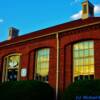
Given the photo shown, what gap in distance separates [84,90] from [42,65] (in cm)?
889

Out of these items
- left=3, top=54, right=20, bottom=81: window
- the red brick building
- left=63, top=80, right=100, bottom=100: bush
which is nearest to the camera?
left=63, top=80, right=100, bottom=100: bush

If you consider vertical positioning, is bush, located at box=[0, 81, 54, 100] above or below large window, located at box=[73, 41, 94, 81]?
below

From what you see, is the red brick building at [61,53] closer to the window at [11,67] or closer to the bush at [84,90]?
the window at [11,67]

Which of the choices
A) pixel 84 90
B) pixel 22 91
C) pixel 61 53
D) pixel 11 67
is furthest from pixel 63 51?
pixel 11 67

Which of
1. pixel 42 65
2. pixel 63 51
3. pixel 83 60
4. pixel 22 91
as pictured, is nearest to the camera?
pixel 22 91

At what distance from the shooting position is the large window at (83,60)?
22.8 m

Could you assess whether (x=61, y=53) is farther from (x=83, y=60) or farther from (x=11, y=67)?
(x=11, y=67)

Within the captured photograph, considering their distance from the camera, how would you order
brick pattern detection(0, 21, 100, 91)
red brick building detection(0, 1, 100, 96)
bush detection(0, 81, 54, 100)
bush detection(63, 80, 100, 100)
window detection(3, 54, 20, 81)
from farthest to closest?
window detection(3, 54, 20, 81) < red brick building detection(0, 1, 100, 96) < brick pattern detection(0, 21, 100, 91) < bush detection(0, 81, 54, 100) < bush detection(63, 80, 100, 100)

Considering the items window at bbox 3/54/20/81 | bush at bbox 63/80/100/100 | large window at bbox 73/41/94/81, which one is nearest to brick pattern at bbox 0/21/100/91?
large window at bbox 73/41/94/81

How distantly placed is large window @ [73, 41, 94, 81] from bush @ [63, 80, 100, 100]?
3.87 metres

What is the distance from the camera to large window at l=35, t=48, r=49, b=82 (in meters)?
26.1

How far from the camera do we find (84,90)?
18.4 meters

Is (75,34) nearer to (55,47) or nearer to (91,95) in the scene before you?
(55,47)

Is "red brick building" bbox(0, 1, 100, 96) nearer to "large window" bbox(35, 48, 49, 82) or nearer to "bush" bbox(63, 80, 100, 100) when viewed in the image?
"large window" bbox(35, 48, 49, 82)
